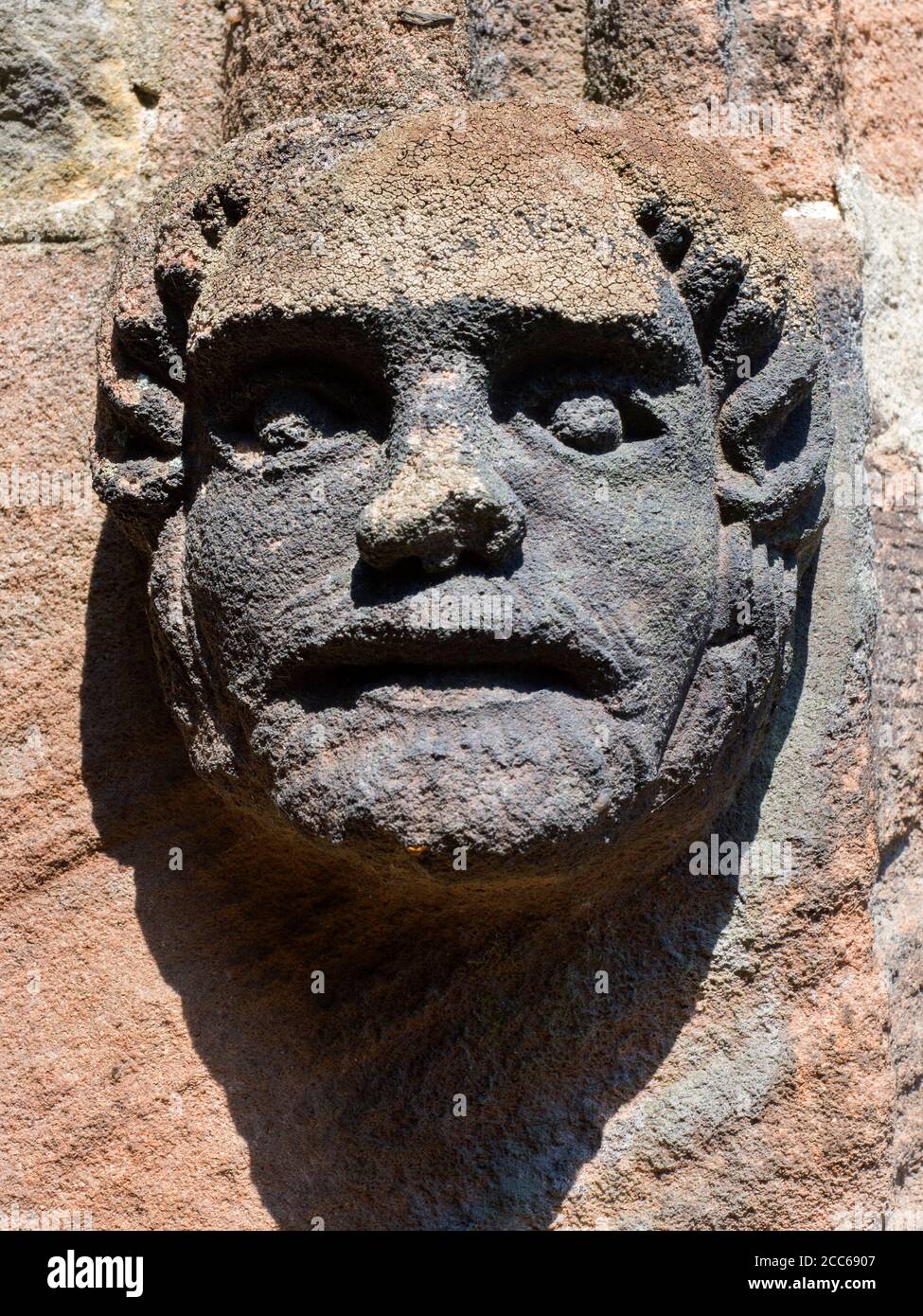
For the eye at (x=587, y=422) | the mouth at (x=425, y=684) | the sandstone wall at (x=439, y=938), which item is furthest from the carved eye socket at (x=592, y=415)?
the sandstone wall at (x=439, y=938)

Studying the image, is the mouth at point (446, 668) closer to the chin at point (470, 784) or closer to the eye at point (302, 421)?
the chin at point (470, 784)

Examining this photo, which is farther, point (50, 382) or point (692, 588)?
point (50, 382)

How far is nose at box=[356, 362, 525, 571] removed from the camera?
1.34m

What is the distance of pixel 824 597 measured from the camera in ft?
5.79

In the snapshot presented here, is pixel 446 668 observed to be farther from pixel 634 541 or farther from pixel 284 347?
pixel 284 347

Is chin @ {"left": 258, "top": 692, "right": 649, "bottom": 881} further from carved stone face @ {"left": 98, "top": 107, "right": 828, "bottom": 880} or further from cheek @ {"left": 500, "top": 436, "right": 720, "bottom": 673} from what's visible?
cheek @ {"left": 500, "top": 436, "right": 720, "bottom": 673}

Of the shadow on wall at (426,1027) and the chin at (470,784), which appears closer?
the chin at (470,784)

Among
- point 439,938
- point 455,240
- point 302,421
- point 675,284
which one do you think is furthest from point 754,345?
point 439,938

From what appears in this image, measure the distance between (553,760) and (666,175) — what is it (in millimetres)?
627

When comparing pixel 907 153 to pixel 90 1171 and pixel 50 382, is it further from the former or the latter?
pixel 90 1171

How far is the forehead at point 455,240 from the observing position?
1.38m

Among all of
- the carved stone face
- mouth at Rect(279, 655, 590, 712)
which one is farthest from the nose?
mouth at Rect(279, 655, 590, 712)

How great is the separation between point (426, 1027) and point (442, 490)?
0.71 meters
